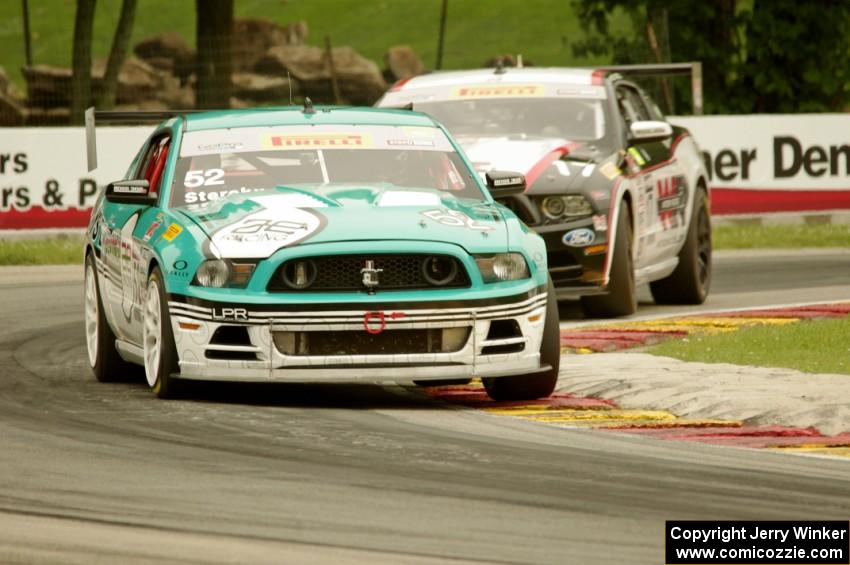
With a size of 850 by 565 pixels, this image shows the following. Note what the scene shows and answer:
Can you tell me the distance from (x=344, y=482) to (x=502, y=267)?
2.45 metres

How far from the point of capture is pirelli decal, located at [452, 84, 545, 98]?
15.1 m

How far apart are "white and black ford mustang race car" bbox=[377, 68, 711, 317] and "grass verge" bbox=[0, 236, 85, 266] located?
638 cm

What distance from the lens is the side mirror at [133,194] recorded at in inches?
418

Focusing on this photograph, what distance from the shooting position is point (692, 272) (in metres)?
15.7

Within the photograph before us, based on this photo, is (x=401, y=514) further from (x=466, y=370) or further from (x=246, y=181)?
(x=246, y=181)

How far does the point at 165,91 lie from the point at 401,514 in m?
44.9

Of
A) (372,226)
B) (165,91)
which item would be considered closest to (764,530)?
(372,226)

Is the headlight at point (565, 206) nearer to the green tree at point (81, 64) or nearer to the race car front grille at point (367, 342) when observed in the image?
the race car front grille at point (367, 342)

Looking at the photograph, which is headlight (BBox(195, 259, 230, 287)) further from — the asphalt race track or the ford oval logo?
the ford oval logo

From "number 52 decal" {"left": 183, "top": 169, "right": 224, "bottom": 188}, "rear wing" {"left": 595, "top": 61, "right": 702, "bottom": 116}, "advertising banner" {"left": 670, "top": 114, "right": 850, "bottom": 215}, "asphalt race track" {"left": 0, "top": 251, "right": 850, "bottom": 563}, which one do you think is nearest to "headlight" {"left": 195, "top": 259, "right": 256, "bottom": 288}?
"asphalt race track" {"left": 0, "top": 251, "right": 850, "bottom": 563}

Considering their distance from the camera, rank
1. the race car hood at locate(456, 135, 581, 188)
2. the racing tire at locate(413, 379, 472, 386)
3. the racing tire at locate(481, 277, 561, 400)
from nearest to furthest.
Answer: the racing tire at locate(481, 277, 561, 400)
the racing tire at locate(413, 379, 472, 386)
the race car hood at locate(456, 135, 581, 188)

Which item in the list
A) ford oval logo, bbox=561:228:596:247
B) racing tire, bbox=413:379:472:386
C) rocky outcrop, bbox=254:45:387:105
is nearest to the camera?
racing tire, bbox=413:379:472:386

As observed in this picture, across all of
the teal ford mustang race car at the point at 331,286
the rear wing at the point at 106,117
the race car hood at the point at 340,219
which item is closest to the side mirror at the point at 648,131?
the rear wing at the point at 106,117

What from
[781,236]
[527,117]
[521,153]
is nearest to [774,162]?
[781,236]
